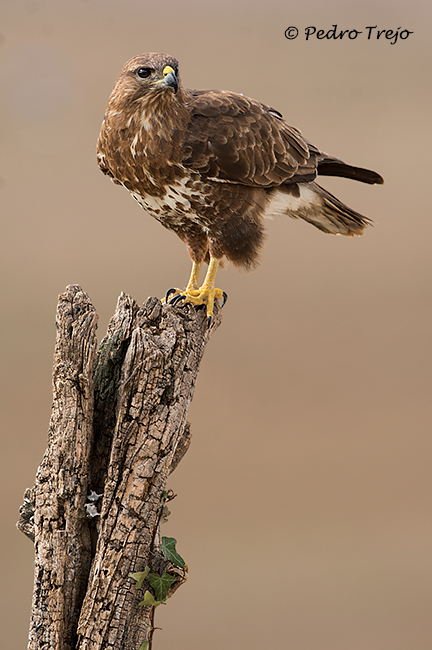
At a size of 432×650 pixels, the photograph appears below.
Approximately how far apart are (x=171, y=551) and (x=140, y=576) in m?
0.17

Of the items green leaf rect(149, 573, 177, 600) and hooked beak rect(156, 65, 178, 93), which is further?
hooked beak rect(156, 65, 178, 93)

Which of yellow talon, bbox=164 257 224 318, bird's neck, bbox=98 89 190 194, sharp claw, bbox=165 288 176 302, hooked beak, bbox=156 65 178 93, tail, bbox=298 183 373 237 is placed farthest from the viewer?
tail, bbox=298 183 373 237

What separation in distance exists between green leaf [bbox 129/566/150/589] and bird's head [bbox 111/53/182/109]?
178 cm

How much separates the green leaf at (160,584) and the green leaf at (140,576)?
3 cm

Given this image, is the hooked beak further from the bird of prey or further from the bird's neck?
the bird's neck

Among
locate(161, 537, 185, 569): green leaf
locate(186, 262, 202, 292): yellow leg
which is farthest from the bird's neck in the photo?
locate(161, 537, 185, 569): green leaf

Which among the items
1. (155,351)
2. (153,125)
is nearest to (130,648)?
(155,351)

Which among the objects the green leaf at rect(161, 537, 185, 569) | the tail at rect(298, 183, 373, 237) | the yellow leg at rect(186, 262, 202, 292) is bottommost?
the green leaf at rect(161, 537, 185, 569)

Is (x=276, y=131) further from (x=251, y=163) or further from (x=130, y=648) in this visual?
(x=130, y=648)

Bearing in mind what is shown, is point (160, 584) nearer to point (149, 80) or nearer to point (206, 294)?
point (206, 294)

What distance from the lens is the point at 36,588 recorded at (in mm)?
2121

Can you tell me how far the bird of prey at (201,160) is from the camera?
246 centimetres

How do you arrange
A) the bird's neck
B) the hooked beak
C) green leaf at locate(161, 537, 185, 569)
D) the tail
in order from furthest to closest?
the tail, the bird's neck, the hooked beak, green leaf at locate(161, 537, 185, 569)

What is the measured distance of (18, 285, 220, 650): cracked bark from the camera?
6.78ft
